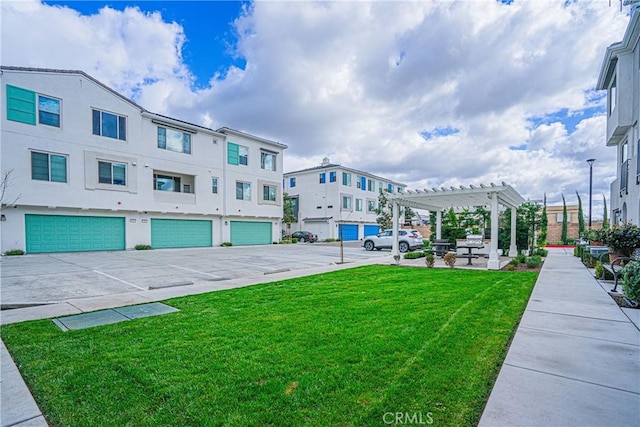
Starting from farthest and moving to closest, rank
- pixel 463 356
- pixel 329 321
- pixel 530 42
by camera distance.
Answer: pixel 530 42, pixel 329 321, pixel 463 356

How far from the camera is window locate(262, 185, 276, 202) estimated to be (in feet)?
85.9

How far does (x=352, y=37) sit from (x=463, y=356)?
1103 centimetres

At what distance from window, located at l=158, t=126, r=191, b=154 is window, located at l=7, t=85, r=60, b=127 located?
5368 millimetres

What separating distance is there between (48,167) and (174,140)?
23.5 ft

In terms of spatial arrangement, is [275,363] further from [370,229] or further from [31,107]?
[370,229]

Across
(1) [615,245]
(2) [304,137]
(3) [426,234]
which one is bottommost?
(3) [426,234]

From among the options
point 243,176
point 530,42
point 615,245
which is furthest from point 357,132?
point 615,245

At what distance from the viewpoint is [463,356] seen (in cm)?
331

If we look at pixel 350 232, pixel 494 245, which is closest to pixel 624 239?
pixel 494 245

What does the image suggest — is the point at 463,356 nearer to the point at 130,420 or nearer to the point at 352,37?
the point at 130,420

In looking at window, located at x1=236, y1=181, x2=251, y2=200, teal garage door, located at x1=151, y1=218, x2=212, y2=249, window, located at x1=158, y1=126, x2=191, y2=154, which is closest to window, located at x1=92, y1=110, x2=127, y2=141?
window, located at x1=158, y1=126, x2=191, y2=154

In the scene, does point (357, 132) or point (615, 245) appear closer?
point (615, 245)

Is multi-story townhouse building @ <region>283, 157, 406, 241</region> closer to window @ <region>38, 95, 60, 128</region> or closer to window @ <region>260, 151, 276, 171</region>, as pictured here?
window @ <region>260, 151, 276, 171</region>

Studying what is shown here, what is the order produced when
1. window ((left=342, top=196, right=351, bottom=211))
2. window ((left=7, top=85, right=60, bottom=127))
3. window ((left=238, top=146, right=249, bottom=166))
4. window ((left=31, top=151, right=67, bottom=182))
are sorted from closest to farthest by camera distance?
window ((left=7, top=85, right=60, bottom=127)) → window ((left=31, top=151, right=67, bottom=182)) → window ((left=238, top=146, right=249, bottom=166)) → window ((left=342, top=196, right=351, bottom=211))
